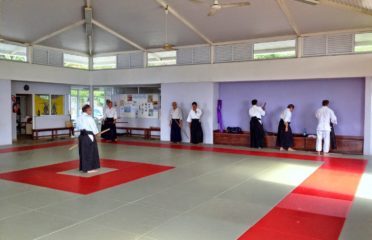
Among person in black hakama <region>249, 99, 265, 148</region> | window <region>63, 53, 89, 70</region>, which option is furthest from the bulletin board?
person in black hakama <region>249, 99, 265, 148</region>

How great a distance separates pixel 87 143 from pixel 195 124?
16.6 feet

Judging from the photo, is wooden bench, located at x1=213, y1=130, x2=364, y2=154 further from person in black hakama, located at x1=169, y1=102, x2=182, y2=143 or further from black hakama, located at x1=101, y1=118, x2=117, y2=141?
black hakama, located at x1=101, y1=118, x2=117, y2=141

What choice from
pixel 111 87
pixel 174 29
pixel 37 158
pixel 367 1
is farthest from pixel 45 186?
pixel 111 87

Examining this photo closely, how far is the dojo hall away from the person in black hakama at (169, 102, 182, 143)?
0.04 metres

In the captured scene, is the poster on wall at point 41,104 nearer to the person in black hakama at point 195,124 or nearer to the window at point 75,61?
the window at point 75,61

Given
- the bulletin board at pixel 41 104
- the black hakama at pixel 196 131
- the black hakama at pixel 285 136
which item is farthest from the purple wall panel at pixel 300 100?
the bulletin board at pixel 41 104

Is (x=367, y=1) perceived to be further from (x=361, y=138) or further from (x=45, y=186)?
(x=45, y=186)

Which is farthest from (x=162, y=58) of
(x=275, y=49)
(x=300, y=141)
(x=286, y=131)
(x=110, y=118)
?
(x=300, y=141)

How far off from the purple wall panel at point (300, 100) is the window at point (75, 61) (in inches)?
220

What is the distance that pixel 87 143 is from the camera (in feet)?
21.5

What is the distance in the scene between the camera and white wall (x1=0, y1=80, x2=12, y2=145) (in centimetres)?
1059

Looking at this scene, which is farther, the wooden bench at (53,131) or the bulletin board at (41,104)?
the bulletin board at (41,104)

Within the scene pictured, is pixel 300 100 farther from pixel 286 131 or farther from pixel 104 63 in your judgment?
pixel 104 63

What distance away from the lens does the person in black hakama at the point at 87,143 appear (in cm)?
653
